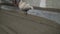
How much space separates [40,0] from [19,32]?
229 centimetres

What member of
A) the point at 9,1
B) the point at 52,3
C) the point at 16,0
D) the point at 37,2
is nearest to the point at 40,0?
the point at 37,2

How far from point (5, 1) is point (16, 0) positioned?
0.49 meters

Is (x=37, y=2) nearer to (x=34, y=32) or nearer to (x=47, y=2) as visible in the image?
(x=47, y=2)

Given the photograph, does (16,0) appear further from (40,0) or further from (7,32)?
(7,32)

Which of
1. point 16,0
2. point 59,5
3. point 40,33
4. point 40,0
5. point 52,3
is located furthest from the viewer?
point 16,0

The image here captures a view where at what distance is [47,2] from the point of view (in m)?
3.00

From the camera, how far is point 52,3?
286 cm

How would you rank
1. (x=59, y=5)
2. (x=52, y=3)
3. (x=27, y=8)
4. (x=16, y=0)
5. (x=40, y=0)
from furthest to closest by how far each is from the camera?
1. (x=16, y=0)
2. (x=40, y=0)
3. (x=52, y=3)
4. (x=59, y=5)
5. (x=27, y=8)

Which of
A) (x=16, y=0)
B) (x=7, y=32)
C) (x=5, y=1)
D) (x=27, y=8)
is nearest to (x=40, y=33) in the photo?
(x=7, y=32)

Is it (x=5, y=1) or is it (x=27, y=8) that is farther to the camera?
(x=5, y=1)

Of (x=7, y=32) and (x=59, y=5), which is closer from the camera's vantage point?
(x=7, y=32)

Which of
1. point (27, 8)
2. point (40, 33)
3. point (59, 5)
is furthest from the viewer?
point (59, 5)

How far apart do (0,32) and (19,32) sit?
0.19 meters

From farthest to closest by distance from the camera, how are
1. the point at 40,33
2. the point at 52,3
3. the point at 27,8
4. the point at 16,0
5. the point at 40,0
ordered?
the point at 16,0 → the point at 40,0 → the point at 52,3 → the point at 27,8 → the point at 40,33
